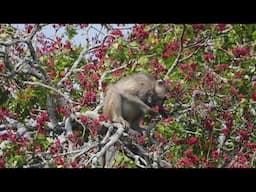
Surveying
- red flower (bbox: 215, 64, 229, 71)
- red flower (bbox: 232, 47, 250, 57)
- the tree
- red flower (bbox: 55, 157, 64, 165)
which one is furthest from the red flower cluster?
red flower (bbox: 55, 157, 64, 165)

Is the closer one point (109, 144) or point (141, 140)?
point (109, 144)

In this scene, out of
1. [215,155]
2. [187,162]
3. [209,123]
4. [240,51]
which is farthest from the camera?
[240,51]

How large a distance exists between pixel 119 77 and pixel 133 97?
25 cm

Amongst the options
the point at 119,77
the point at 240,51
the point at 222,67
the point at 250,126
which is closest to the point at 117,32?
the point at 119,77

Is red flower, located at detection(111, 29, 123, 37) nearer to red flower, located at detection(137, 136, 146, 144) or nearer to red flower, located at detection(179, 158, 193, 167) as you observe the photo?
red flower, located at detection(137, 136, 146, 144)

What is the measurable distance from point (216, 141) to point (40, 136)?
1215 millimetres

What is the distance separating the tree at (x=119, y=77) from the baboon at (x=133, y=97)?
9cm

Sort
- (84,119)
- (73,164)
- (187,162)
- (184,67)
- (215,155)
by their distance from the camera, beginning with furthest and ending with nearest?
1. (184,67)
2. (215,155)
3. (84,119)
4. (187,162)
5. (73,164)

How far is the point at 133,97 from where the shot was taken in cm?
419

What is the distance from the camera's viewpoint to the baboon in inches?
153

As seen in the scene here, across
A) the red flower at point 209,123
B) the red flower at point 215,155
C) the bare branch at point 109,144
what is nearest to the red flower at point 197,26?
the red flower at point 209,123

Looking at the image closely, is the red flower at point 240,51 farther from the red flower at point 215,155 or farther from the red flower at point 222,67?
the red flower at point 215,155

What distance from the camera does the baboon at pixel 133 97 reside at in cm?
389

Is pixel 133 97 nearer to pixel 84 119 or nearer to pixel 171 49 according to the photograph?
pixel 171 49
